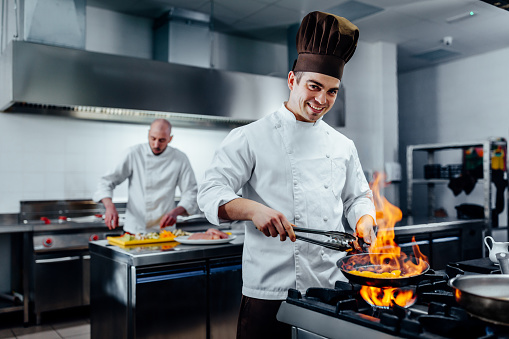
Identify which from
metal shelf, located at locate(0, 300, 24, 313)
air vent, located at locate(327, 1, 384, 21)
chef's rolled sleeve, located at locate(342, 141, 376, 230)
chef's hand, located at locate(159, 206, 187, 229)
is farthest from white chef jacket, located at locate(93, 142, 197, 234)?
air vent, located at locate(327, 1, 384, 21)

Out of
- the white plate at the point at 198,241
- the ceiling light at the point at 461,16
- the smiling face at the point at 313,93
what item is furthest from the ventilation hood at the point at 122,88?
the smiling face at the point at 313,93

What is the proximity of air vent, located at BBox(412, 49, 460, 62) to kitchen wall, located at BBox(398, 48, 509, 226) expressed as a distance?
0.99 feet

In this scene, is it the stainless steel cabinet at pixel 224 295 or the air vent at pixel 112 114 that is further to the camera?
the air vent at pixel 112 114

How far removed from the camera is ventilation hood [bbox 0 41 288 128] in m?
3.65

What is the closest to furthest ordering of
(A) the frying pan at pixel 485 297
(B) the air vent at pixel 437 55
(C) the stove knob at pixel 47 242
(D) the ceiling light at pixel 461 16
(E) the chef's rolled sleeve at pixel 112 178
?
1. (A) the frying pan at pixel 485 297
2. (E) the chef's rolled sleeve at pixel 112 178
3. (C) the stove knob at pixel 47 242
4. (D) the ceiling light at pixel 461 16
5. (B) the air vent at pixel 437 55

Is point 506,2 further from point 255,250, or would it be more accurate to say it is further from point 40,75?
point 40,75

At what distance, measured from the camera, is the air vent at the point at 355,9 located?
191 inches

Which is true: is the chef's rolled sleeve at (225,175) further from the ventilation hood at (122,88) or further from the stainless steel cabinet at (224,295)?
the ventilation hood at (122,88)

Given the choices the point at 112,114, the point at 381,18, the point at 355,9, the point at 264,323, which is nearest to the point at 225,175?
the point at 264,323

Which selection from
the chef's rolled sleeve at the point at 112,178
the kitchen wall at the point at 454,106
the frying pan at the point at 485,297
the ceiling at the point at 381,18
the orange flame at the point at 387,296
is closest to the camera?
the frying pan at the point at 485,297

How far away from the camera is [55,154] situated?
466 cm

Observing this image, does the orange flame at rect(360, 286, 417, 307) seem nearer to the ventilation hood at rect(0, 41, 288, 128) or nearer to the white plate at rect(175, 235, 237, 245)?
the white plate at rect(175, 235, 237, 245)

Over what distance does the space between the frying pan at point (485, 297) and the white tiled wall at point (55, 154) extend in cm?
428

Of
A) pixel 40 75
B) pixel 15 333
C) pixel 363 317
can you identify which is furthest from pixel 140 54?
pixel 363 317
